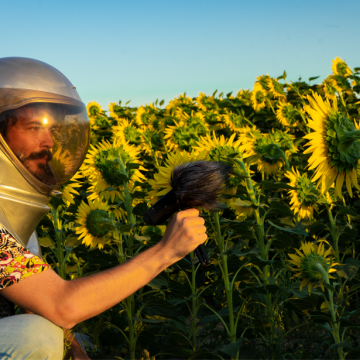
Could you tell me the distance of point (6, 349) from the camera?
1563 millimetres

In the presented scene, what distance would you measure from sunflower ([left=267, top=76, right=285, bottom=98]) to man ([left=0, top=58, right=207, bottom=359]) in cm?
476

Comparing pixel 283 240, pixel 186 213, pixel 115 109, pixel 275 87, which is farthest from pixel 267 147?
pixel 115 109

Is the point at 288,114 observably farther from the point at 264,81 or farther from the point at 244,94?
the point at 244,94

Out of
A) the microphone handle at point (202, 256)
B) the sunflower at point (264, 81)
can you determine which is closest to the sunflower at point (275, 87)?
the sunflower at point (264, 81)

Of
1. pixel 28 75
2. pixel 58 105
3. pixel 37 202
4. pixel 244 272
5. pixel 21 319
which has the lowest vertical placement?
pixel 244 272

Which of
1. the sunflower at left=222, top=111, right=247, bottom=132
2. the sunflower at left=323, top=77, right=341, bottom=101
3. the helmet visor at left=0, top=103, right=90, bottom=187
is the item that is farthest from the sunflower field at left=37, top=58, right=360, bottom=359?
the sunflower at left=323, top=77, right=341, bottom=101

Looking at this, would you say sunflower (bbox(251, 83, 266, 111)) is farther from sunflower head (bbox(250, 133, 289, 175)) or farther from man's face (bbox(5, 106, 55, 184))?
man's face (bbox(5, 106, 55, 184))

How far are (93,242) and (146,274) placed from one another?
4.63 feet

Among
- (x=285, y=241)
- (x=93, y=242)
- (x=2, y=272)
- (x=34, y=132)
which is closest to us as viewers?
(x=2, y=272)

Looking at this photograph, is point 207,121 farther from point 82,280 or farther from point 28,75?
point 82,280

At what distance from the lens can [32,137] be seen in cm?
179

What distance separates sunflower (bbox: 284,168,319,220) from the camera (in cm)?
297

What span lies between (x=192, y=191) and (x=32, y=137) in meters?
0.76

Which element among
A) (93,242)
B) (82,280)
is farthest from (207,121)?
(82,280)
